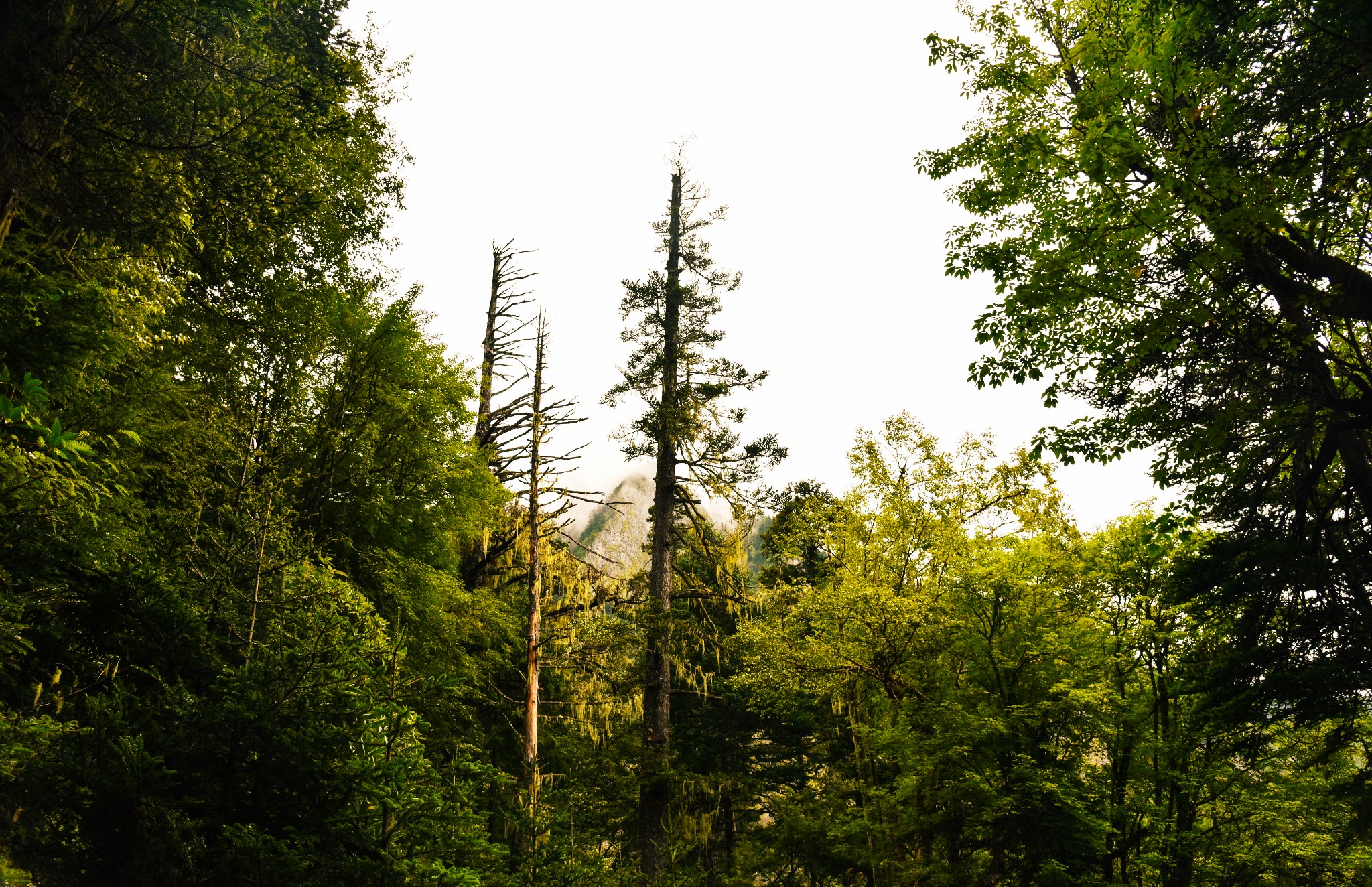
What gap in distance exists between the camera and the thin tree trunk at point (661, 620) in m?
15.5

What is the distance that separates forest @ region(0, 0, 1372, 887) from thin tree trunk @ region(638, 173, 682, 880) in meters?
0.16

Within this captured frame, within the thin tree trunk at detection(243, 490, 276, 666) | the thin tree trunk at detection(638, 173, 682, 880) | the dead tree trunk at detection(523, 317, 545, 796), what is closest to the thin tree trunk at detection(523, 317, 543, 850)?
the dead tree trunk at detection(523, 317, 545, 796)

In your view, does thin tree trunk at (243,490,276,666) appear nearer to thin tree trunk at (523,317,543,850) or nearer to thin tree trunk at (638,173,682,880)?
thin tree trunk at (523,317,543,850)

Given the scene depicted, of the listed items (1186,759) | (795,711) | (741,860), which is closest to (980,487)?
(1186,759)

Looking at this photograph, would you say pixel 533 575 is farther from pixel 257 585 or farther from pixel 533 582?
pixel 257 585

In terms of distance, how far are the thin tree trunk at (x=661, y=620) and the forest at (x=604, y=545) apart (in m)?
0.16

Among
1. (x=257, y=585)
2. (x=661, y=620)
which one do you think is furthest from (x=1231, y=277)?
(x=661, y=620)

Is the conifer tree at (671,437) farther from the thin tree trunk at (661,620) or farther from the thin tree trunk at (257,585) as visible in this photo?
the thin tree trunk at (257,585)

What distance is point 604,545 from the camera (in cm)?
1747

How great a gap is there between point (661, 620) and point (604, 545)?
7.70 feet

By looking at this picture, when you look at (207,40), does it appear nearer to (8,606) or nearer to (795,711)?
(8,606)

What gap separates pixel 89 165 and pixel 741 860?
70.7 feet

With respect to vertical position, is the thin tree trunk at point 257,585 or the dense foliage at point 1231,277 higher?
the dense foliage at point 1231,277

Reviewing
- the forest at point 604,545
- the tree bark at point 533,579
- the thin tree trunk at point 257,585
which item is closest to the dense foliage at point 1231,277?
the forest at point 604,545
